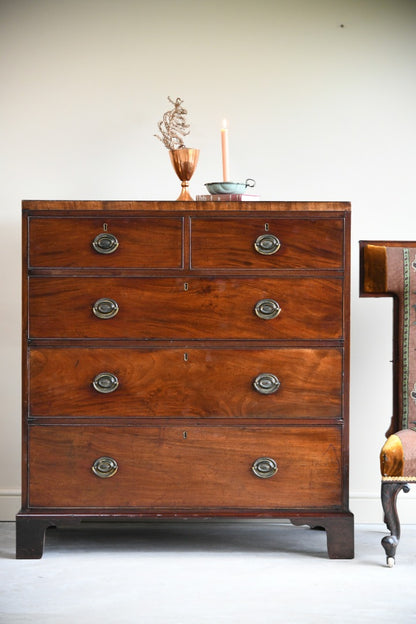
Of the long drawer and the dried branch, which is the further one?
the dried branch

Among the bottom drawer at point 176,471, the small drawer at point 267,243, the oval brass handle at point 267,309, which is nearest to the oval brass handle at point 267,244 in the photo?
the small drawer at point 267,243

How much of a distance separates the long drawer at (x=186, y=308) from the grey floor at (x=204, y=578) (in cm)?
73

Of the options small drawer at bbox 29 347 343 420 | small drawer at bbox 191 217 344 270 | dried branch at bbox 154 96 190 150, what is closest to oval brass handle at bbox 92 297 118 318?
A: small drawer at bbox 29 347 343 420

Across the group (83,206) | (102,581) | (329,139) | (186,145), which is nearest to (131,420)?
(102,581)

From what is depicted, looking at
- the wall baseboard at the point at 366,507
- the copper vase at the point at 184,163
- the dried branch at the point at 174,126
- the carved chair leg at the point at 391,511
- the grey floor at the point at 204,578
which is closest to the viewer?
the grey floor at the point at 204,578

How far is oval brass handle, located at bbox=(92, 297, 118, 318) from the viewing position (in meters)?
2.72

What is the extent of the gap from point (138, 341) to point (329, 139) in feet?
3.93

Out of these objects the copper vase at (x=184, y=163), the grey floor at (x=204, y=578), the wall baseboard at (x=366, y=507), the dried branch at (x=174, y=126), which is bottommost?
the grey floor at (x=204, y=578)

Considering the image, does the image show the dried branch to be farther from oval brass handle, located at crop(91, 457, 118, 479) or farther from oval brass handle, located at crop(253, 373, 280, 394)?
oval brass handle, located at crop(91, 457, 118, 479)

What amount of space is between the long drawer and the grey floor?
73 centimetres

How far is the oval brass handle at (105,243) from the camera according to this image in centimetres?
270

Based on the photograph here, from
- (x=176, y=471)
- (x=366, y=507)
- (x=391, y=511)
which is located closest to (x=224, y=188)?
(x=176, y=471)

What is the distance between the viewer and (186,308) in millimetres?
2725

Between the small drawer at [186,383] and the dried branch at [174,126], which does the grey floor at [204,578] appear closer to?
the small drawer at [186,383]
